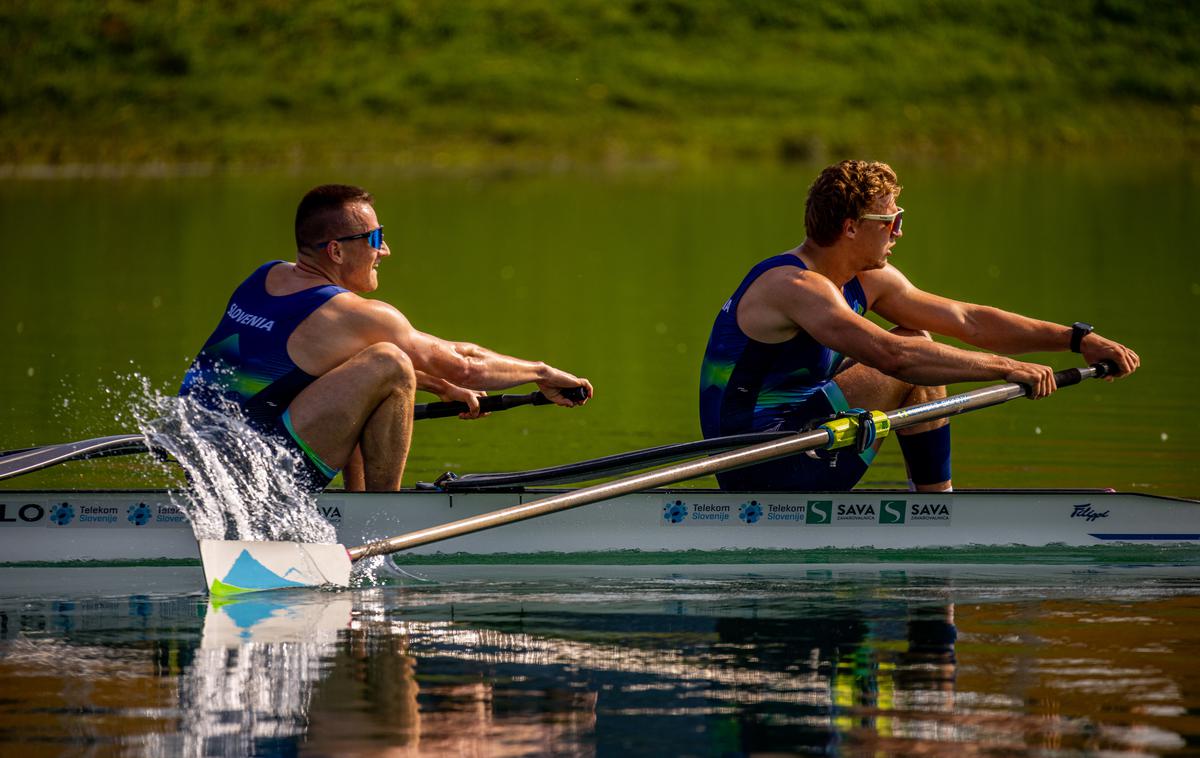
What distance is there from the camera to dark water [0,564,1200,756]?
7543mm

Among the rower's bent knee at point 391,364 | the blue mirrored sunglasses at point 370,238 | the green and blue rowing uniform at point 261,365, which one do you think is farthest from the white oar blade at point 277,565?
the blue mirrored sunglasses at point 370,238

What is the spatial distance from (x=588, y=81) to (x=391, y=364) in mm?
89074

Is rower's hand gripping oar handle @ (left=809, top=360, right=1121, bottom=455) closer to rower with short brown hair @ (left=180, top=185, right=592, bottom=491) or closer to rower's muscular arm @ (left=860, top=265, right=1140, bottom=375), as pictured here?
rower's muscular arm @ (left=860, top=265, right=1140, bottom=375)

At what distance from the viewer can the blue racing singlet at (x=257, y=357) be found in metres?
10.4

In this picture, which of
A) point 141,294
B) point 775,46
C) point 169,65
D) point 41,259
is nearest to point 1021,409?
point 141,294

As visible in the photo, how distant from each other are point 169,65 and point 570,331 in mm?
73185

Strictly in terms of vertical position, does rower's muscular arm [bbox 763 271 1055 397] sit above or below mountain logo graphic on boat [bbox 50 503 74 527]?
above

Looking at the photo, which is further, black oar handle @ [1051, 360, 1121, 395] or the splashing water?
black oar handle @ [1051, 360, 1121, 395]

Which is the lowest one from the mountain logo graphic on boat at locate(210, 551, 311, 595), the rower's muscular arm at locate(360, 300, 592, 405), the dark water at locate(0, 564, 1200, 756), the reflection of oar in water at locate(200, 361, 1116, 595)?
the dark water at locate(0, 564, 1200, 756)

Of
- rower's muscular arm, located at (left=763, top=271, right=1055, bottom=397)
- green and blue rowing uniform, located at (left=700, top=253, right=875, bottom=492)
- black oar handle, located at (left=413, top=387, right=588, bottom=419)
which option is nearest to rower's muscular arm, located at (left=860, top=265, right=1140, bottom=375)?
green and blue rowing uniform, located at (left=700, top=253, right=875, bottom=492)

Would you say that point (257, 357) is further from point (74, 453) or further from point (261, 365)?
point (74, 453)

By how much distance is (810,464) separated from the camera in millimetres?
10992

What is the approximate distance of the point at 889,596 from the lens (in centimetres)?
1012

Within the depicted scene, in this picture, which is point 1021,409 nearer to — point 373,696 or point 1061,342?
point 1061,342
